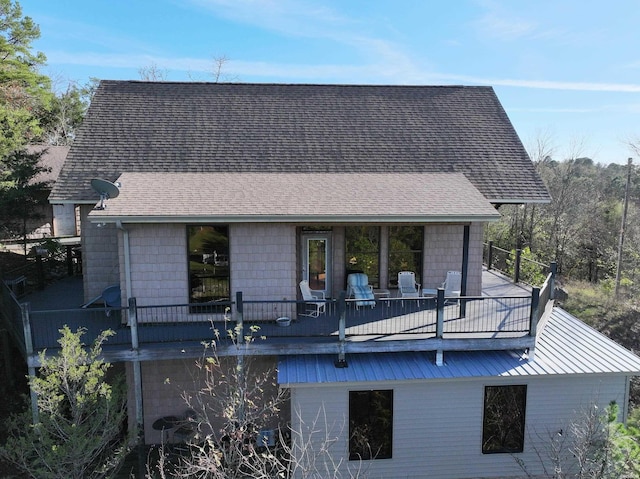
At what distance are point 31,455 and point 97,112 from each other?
995 centimetres

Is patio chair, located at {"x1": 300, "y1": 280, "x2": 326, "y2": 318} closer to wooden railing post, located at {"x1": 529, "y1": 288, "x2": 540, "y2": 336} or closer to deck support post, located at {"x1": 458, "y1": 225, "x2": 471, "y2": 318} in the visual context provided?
deck support post, located at {"x1": 458, "y1": 225, "x2": 471, "y2": 318}

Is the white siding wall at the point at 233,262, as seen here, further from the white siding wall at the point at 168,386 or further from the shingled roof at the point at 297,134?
the shingled roof at the point at 297,134

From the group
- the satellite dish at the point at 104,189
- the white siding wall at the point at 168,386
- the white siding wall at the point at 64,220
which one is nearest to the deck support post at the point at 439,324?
the white siding wall at the point at 168,386

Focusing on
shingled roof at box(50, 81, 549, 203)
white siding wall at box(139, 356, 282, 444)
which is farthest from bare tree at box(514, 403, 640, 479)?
shingled roof at box(50, 81, 549, 203)

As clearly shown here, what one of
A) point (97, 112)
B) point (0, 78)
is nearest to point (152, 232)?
point (97, 112)

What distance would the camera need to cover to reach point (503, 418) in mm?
9258

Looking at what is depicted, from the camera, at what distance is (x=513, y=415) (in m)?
9.29

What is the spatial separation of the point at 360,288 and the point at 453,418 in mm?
3601

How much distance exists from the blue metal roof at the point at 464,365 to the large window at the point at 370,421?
1.97ft

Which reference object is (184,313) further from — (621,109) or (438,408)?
(621,109)

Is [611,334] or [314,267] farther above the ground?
[314,267]

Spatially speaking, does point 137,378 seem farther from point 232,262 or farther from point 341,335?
point 341,335

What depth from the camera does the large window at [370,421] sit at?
909 centimetres

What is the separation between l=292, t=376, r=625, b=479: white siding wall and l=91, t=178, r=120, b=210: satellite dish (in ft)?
20.0
